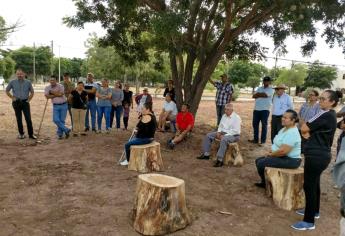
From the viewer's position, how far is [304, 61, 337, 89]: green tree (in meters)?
61.5

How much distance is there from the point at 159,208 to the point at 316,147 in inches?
84.1

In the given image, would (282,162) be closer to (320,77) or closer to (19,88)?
(19,88)

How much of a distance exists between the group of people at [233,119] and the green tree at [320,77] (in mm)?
55322

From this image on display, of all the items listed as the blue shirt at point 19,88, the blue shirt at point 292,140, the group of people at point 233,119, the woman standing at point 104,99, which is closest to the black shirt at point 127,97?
the group of people at point 233,119

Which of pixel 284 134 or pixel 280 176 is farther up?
pixel 284 134

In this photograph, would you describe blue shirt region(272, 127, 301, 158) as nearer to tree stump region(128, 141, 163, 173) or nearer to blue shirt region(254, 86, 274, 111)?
tree stump region(128, 141, 163, 173)

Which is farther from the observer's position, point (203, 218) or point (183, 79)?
point (183, 79)

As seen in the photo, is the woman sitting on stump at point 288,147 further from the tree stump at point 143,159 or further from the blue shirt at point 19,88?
the blue shirt at point 19,88

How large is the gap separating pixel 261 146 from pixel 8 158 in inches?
255

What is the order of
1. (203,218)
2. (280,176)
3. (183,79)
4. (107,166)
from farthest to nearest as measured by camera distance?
(183,79) < (107,166) < (280,176) < (203,218)

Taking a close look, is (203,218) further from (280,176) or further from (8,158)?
(8,158)

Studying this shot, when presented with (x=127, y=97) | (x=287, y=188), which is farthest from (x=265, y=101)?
(x=287, y=188)

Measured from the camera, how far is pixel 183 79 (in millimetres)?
11180

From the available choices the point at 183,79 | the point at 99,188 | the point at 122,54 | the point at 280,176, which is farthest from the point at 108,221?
the point at 122,54
